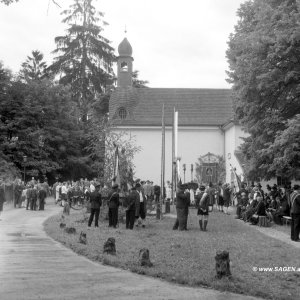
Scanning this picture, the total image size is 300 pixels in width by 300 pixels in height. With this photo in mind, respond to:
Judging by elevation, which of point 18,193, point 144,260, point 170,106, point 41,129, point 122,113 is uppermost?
point 170,106

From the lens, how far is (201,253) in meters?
11.9

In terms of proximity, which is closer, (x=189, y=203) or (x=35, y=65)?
(x=189, y=203)

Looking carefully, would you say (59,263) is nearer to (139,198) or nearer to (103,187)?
(139,198)

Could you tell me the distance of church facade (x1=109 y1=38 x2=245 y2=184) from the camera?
4709 cm

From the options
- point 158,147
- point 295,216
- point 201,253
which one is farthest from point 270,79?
point 158,147

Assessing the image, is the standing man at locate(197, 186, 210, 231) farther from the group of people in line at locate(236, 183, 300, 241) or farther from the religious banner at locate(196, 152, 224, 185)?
the religious banner at locate(196, 152, 224, 185)

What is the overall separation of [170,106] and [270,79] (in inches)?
1175

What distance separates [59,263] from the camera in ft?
34.6

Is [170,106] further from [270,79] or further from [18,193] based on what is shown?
[270,79]

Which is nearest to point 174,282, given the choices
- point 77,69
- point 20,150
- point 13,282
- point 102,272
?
point 102,272

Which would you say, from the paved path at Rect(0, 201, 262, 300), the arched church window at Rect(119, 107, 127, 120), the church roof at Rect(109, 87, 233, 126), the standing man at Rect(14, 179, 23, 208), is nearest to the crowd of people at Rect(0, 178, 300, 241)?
the standing man at Rect(14, 179, 23, 208)

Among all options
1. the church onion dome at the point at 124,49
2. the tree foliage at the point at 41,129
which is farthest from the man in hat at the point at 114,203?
the church onion dome at the point at 124,49

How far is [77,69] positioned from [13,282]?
147 feet

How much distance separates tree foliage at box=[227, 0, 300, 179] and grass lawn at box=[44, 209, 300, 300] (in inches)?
162
